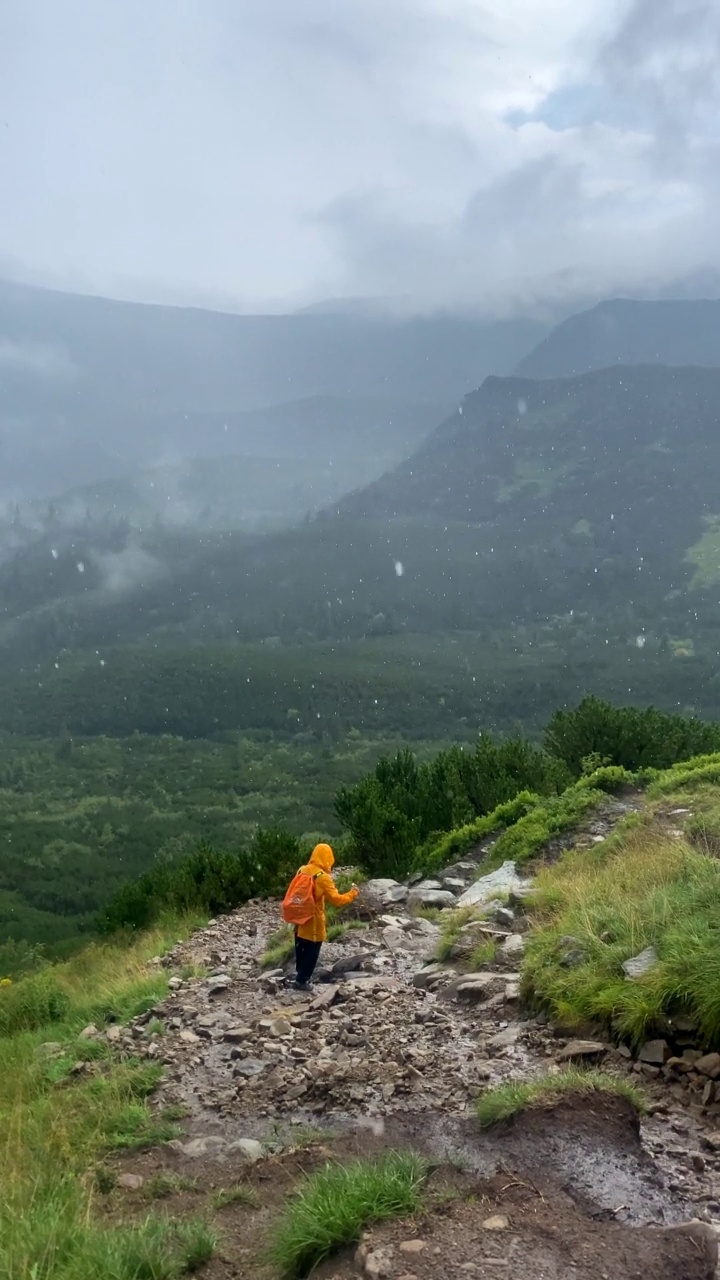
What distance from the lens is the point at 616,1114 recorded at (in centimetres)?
494

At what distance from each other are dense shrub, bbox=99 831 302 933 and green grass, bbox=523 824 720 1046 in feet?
22.3

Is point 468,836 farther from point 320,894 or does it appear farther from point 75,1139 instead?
point 75,1139

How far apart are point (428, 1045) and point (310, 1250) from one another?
2.62m

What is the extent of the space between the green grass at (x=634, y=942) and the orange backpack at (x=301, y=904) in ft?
6.84

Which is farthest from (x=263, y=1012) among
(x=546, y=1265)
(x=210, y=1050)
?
(x=546, y=1265)

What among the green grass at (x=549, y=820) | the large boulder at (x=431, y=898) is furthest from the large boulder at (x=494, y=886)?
the green grass at (x=549, y=820)

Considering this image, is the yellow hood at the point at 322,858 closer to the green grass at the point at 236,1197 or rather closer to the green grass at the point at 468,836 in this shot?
the green grass at the point at 236,1197

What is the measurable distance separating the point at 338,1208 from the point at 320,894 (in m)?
4.67

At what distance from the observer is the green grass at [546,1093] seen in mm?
5070

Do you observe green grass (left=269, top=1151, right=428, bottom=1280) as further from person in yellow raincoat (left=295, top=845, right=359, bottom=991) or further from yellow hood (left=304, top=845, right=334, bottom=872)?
yellow hood (left=304, top=845, right=334, bottom=872)

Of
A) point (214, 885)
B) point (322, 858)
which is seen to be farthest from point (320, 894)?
point (214, 885)

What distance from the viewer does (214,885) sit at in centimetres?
1502

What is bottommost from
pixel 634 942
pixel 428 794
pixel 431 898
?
pixel 428 794

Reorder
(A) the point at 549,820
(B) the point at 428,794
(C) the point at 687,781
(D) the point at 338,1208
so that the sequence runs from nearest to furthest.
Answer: (D) the point at 338,1208
(C) the point at 687,781
(A) the point at 549,820
(B) the point at 428,794
